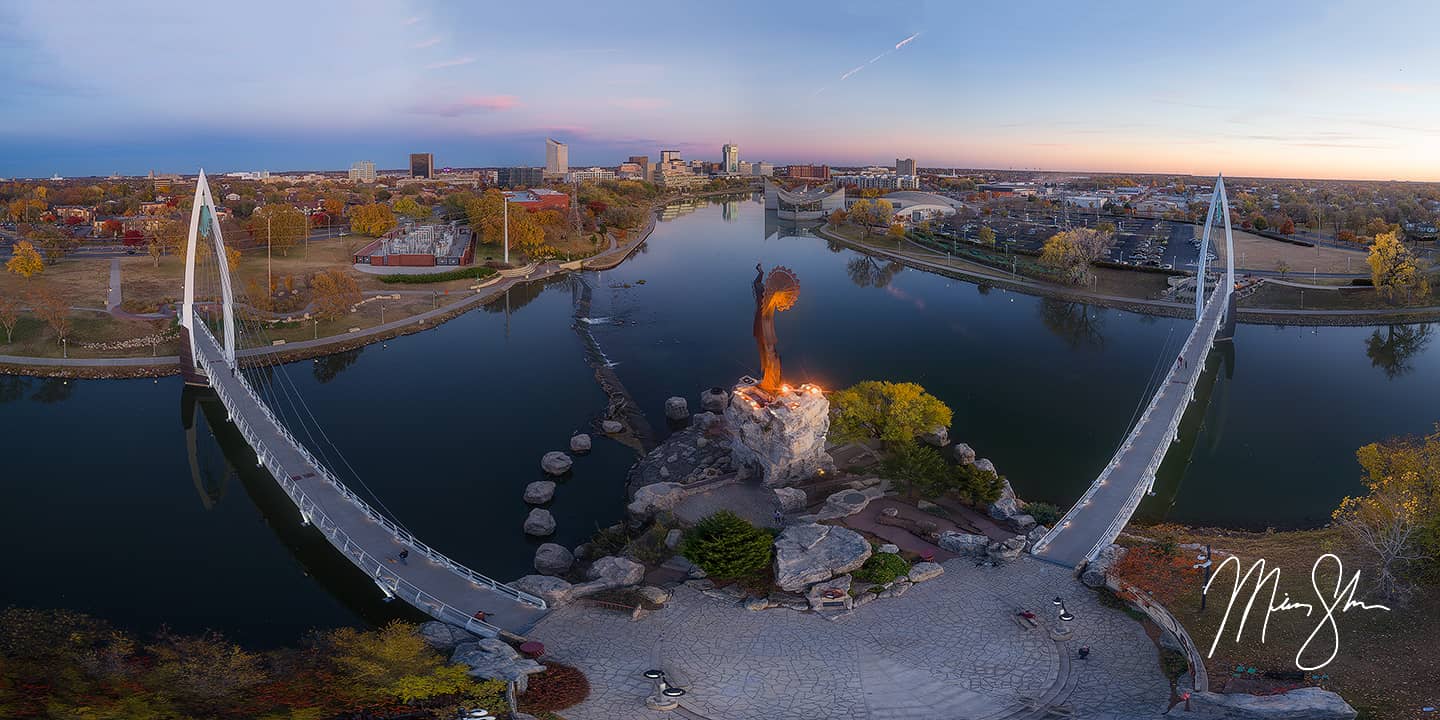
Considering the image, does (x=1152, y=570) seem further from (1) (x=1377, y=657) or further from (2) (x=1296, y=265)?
(2) (x=1296, y=265)

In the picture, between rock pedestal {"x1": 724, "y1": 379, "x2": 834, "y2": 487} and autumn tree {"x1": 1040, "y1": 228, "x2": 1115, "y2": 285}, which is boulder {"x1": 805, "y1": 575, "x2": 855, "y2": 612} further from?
autumn tree {"x1": 1040, "y1": 228, "x2": 1115, "y2": 285}

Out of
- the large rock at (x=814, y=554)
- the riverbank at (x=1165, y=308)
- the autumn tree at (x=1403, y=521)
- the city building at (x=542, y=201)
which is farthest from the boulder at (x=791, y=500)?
the city building at (x=542, y=201)

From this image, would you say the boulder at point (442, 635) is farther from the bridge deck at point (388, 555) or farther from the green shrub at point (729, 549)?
the green shrub at point (729, 549)

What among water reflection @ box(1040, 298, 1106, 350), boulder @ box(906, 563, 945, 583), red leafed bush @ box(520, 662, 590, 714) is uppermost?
water reflection @ box(1040, 298, 1106, 350)

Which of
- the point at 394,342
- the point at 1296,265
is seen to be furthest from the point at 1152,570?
the point at 1296,265

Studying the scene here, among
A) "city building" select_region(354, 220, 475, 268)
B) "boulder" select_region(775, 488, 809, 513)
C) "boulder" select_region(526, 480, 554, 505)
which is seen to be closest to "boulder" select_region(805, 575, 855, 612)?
"boulder" select_region(775, 488, 809, 513)

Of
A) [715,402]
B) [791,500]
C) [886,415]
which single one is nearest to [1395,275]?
[886,415]
